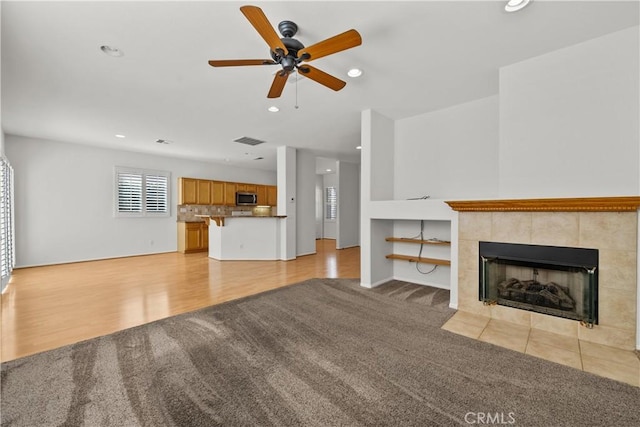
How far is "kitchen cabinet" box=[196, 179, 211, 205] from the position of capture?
25.0 feet

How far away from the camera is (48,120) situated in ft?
13.7

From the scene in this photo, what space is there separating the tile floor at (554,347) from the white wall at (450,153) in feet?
5.63

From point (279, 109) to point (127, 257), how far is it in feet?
18.3

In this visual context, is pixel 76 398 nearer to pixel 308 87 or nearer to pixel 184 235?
pixel 308 87

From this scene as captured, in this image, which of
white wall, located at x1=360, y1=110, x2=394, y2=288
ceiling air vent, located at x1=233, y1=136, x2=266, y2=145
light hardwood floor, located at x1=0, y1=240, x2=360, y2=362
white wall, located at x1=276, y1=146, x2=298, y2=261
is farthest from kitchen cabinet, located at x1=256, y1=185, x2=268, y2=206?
white wall, located at x1=360, y1=110, x2=394, y2=288

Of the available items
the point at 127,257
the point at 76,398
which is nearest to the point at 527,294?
the point at 76,398

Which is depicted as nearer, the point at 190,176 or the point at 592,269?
the point at 592,269

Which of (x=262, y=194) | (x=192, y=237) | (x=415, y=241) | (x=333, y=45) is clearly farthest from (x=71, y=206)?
(x=415, y=241)

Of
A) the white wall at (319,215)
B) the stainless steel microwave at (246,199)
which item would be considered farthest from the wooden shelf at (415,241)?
the white wall at (319,215)

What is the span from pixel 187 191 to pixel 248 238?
111 inches

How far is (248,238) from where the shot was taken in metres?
6.01

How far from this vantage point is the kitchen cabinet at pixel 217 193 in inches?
313

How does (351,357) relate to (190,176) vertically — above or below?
below

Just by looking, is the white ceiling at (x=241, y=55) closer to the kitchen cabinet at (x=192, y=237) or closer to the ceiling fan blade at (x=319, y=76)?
the ceiling fan blade at (x=319, y=76)
